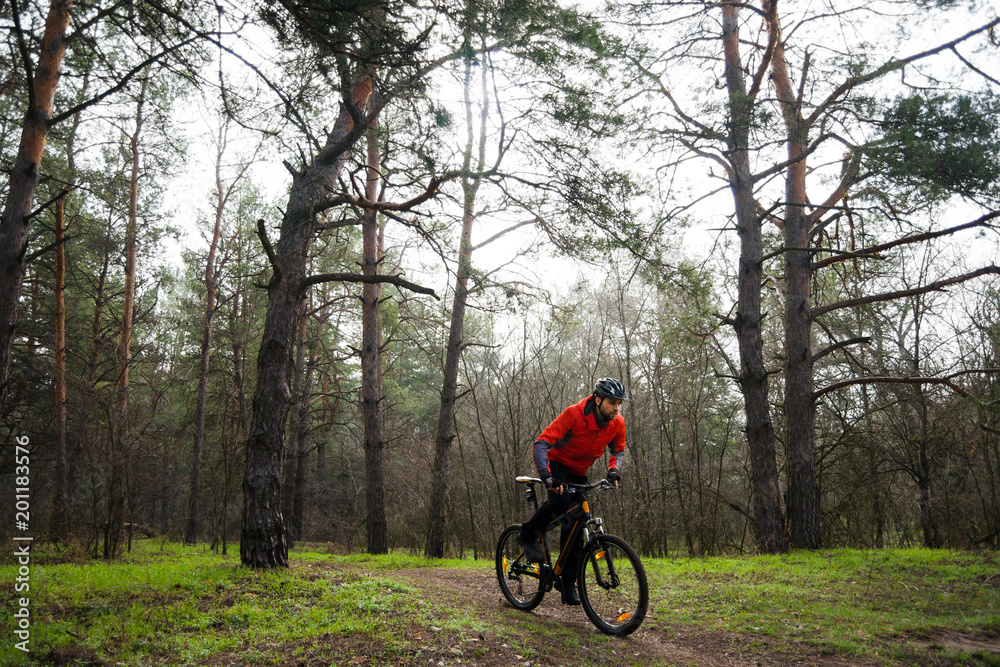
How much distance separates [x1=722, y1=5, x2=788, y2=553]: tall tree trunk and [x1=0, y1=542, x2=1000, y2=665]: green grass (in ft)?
7.09

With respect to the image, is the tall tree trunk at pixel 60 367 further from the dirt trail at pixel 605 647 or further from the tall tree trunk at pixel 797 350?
the tall tree trunk at pixel 797 350

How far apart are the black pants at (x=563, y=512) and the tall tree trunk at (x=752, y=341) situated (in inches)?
215

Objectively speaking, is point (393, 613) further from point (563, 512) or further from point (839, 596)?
point (839, 596)

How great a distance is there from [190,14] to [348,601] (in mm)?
5154

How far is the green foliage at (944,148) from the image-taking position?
638cm

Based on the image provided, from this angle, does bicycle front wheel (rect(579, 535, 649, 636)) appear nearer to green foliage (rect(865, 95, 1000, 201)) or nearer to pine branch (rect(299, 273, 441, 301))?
pine branch (rect(299, 273, 441, 301))

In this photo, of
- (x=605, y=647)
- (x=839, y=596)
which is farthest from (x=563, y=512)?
(x=839, y=596)

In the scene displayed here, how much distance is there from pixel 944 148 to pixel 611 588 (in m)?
6.26

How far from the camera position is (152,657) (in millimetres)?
3404

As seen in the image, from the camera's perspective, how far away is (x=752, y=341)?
938 cm

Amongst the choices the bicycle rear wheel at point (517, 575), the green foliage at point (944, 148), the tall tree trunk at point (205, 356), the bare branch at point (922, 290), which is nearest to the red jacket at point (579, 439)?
the bicycle rear wheel at point (517, 575)

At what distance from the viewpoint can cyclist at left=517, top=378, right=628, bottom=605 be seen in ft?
15.0

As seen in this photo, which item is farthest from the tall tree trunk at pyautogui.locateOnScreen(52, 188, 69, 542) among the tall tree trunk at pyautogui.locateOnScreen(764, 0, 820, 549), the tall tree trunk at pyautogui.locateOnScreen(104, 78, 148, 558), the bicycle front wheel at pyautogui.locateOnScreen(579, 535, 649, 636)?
the tall tree trunk at pyautogui.locateOnScreen(764, 0, 820, 549)

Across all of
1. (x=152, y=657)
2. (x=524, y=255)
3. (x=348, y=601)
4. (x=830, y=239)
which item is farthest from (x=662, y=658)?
(x=830, y=239)
